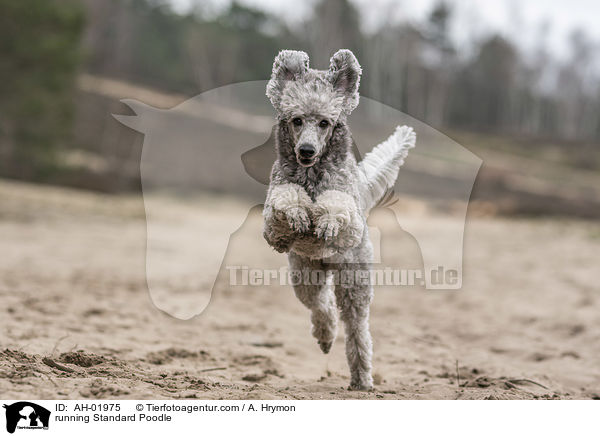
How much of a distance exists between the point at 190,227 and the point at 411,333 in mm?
8934

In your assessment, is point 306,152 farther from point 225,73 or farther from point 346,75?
point 225,73

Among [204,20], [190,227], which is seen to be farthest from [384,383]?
[204,20]

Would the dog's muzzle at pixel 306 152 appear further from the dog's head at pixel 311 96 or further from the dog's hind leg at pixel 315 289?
the dog's hind leg at pixel 315 289

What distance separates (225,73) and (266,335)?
24.0m

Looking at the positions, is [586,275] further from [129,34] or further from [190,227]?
[129,34]

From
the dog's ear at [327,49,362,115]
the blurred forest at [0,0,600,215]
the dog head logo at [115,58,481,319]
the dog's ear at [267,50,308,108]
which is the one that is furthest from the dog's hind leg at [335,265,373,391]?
the blurred forest at [0,0,600,215]

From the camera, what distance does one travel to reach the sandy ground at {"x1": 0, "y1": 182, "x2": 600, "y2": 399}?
155 inches

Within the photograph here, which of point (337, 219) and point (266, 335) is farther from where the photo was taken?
point (266, 335)

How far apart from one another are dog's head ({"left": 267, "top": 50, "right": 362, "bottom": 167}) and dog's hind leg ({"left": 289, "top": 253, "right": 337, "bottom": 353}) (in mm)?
903

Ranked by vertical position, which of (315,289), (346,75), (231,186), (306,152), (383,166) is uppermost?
(231,186)

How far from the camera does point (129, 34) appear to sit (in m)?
30.9

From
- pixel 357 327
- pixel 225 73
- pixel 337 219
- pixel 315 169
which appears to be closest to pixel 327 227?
pixel 337 219
